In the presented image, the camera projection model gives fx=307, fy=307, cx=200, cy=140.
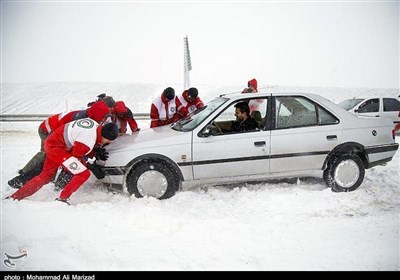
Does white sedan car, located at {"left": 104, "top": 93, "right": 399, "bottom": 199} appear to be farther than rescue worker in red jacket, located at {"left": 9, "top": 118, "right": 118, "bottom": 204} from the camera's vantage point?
Yes

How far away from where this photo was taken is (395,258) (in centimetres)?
290

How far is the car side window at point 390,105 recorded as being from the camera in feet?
35.8

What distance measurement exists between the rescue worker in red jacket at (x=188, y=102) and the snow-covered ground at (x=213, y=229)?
2.27 meters

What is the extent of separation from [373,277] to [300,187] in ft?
6.83

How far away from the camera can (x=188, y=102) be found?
6574 millimetres

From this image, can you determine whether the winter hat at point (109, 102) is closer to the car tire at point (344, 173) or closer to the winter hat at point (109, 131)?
the winter hat at point (109, 131)

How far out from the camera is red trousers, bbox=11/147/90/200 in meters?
4.01

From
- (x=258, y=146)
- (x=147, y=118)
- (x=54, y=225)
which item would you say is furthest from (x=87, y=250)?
(x=147, y=118)

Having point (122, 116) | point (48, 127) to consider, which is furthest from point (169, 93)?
point (48, 127)

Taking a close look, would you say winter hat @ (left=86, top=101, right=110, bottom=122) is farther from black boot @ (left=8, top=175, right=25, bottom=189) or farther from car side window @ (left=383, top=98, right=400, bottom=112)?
car side window @ (left=383, top=98, right=400, bottom=112)

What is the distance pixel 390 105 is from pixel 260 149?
354 inches

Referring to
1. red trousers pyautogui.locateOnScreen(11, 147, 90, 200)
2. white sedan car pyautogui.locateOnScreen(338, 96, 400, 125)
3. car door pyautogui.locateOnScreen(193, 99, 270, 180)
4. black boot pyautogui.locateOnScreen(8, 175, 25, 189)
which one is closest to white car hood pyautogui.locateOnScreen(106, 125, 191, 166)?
car door pyautogui.locateOnScreen(193, 99, 270, 180)

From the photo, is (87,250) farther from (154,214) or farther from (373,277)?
(373,277)

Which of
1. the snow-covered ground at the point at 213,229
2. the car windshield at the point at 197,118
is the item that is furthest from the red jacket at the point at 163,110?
the snow-covered ground at the point at 213,229
